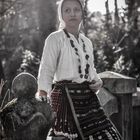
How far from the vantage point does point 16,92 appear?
309 centimetres

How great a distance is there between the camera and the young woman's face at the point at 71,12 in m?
4.14

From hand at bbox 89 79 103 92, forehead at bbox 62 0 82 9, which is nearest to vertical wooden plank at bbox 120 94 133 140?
hand at bbox 89 79 103 92

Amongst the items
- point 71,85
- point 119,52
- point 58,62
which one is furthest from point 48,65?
point 119,52

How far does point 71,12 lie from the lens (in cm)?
414

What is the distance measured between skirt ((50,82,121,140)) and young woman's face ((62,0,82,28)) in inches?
25.2

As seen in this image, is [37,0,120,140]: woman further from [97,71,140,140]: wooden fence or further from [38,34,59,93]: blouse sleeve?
[97,71,140,140]: wooden fence

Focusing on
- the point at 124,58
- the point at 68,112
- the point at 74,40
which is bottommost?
the point at 124,58

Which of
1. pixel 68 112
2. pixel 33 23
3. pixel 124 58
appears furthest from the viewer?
pixel 33 23

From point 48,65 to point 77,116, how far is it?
57 centimetres

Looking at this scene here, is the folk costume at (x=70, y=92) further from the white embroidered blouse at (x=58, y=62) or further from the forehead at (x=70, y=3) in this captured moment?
the forehead at (x=70, y=3)

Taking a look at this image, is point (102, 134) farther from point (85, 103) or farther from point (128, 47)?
point (128, 47)

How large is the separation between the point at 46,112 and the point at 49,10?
29.8ft

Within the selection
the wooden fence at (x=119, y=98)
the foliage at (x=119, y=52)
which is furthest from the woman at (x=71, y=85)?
the foliage at (x=119, y=52)

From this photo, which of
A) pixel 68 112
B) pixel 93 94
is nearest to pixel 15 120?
pixel 68 112
